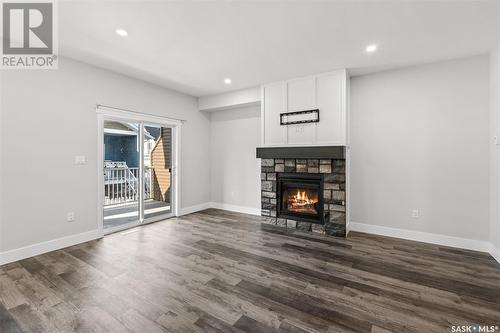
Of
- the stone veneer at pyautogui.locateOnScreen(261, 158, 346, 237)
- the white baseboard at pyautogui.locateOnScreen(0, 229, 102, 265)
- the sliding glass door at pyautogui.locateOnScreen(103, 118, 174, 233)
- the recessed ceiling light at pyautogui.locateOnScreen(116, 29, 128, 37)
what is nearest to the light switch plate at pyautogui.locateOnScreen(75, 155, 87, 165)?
the sliding glass door at pyautogui.locateOnScreen(103, 118, 174, 233)

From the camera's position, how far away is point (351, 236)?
12.4 feet

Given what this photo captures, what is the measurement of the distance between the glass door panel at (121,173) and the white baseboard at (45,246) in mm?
402

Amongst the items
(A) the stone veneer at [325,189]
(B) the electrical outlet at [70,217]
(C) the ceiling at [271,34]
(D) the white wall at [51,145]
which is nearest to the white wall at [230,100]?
(C) the ceiling at [271,34]

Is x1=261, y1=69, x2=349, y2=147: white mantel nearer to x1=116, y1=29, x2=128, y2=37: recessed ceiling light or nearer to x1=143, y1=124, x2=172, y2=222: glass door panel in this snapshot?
x1=143, y1=124, x2=172, y2=222: glass door panel

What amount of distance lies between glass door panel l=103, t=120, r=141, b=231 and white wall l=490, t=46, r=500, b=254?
574 cm

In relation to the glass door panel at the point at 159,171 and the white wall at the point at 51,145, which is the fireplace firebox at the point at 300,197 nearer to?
the glass door panel at the point at 159,171

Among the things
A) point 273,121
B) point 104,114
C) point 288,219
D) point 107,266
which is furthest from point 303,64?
point 107,266

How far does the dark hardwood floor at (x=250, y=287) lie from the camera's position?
5.88 ft

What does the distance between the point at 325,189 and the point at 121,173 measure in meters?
4.95

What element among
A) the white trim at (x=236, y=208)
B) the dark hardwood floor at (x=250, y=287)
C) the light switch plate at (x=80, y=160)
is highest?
the light switch plate at (x=80, y=160)

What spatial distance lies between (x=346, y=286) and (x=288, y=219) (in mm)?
2077

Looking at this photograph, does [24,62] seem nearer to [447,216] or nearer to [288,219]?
[288,219]

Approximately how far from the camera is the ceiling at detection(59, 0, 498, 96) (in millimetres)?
2232

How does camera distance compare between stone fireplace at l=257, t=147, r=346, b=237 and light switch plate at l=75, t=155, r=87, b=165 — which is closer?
light switch plate at l=75, t=155, r=87, b=165
